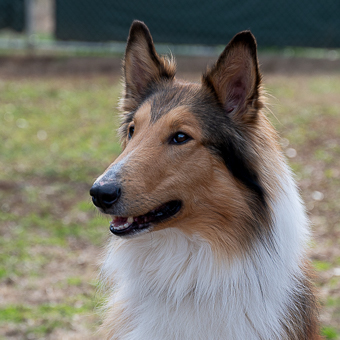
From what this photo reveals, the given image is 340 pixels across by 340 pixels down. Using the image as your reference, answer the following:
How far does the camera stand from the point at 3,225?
239 inches

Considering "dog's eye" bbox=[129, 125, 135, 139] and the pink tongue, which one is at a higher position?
"dog's eye" bbox=[129, 125, 135, 139]

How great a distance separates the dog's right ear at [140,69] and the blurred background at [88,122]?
807 mm

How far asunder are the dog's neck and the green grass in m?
0.98

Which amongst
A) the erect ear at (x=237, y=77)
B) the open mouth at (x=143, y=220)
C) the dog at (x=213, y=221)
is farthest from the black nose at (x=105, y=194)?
the erect ear at (x=237, y=77)

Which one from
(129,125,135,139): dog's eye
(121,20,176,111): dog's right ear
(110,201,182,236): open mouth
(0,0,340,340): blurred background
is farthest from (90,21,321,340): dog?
(0,0,340,340): blurred background

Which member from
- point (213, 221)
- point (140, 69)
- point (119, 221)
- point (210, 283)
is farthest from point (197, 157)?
point (140, 69)

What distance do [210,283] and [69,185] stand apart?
4.65 meters

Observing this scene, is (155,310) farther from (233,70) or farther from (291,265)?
(233,70)

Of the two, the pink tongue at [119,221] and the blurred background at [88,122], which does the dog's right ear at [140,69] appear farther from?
the pink tongue at [119,221]

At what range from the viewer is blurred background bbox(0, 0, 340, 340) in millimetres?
4840

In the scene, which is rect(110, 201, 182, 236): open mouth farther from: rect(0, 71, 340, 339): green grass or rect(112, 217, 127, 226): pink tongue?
rect(0, 71, 340, 339): green grass

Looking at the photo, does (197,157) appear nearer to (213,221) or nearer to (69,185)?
(213,221)

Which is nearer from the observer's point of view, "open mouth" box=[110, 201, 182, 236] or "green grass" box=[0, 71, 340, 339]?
"open mouth" box=[110, 201, 182, 236]

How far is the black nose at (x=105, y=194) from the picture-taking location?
2.61 meters
